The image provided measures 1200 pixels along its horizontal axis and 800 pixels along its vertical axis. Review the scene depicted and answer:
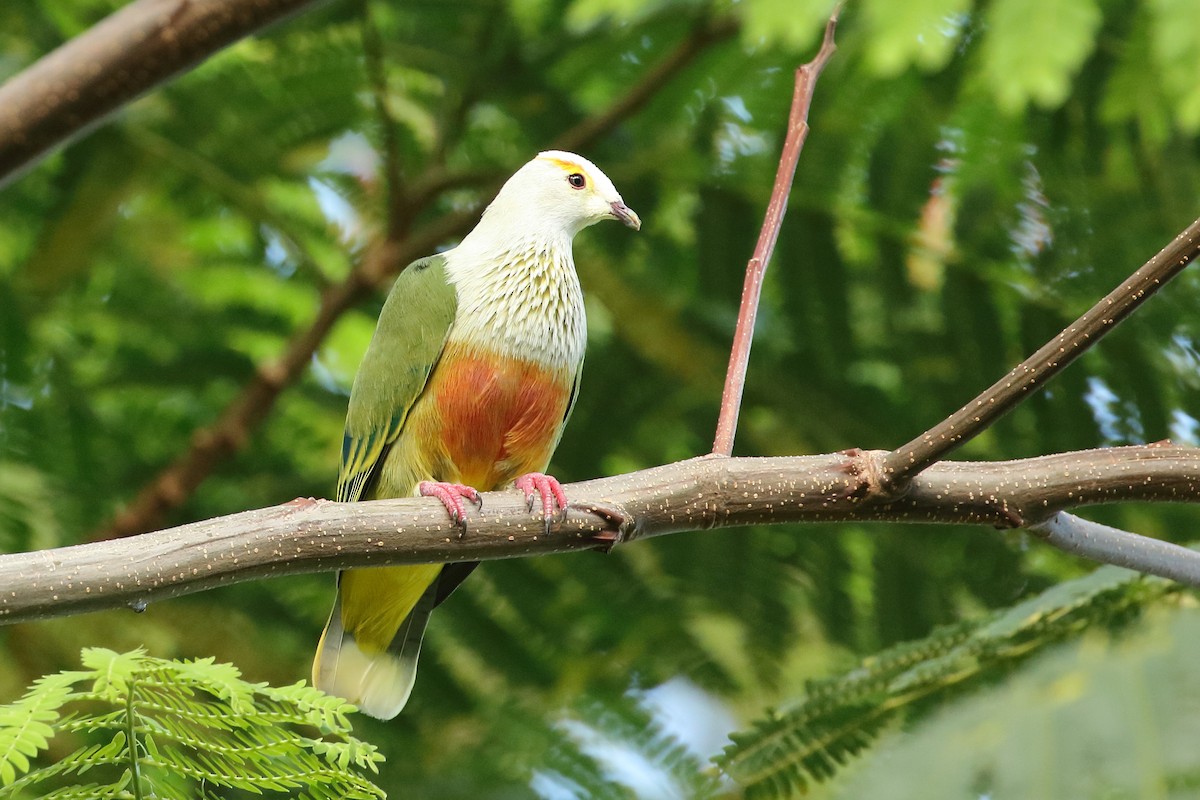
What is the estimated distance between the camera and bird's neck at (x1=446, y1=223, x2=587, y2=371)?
130 inches

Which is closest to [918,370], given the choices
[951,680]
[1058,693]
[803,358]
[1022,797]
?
[803,358]

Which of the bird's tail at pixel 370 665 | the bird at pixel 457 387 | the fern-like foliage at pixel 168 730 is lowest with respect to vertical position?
the fern-like foliage at pixel 168 730

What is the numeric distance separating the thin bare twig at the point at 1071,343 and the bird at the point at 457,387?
1.47 meters

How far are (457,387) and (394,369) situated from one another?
21cm

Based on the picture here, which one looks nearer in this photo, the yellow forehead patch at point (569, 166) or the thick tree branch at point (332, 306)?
the yellow forehead patch at point (569, 166)

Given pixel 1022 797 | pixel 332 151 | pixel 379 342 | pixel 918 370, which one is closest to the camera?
pixel 1022 797

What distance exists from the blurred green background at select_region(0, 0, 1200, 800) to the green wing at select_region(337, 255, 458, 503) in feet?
2.53

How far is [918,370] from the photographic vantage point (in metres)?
4.49

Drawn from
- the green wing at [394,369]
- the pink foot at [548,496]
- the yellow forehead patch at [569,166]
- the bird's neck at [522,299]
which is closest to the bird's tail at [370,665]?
the green wing at [394,369]

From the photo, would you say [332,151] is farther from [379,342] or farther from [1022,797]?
[1022,797]

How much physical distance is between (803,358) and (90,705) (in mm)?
2548

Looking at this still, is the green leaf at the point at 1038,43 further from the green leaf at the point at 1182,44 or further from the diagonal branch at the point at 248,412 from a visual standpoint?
the diagonal branch at the point at 248,412

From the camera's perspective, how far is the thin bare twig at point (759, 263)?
2.38m

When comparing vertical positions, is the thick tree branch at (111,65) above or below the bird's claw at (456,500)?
above
